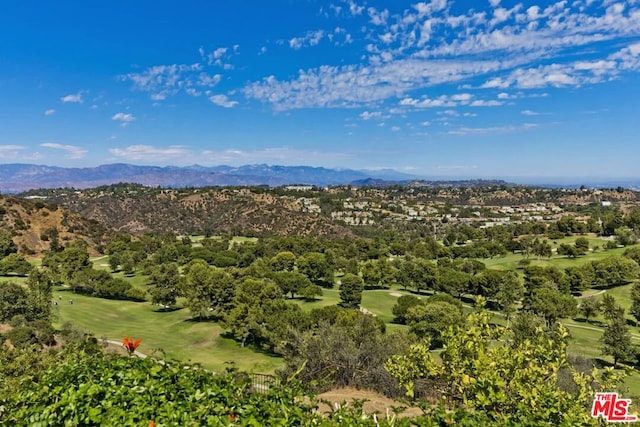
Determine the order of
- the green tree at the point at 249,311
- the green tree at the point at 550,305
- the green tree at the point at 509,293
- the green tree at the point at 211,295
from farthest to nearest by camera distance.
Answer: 1. the green tree at the point at 509,293
2. the green tree at the point at 550,305
3. the green tree at the point at 211,295
4. the green tree at the point at 249,311

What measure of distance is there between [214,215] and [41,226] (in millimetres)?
83667

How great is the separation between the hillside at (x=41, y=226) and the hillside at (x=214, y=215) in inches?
1915

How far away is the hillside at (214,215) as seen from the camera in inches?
6334

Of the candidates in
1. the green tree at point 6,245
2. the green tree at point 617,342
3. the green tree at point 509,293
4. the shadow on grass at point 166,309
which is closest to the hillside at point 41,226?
the green tree at point 6,245

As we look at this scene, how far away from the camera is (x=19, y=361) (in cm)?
2283

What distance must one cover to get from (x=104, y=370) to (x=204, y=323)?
4938 centimetres

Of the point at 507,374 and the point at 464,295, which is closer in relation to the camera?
the point at 507,374

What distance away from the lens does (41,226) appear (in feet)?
329

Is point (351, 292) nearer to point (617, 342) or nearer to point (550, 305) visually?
point (550, 305)

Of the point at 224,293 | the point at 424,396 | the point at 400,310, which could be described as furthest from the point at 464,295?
the point at 424,396

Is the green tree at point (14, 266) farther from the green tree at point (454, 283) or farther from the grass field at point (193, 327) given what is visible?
the green tree at point (454, 283)

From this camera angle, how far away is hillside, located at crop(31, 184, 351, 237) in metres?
161

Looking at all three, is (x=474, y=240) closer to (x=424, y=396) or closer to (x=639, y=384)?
(x=639, y=384)

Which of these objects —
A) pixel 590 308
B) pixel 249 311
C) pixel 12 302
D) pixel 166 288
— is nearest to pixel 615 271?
pixel 590 308
